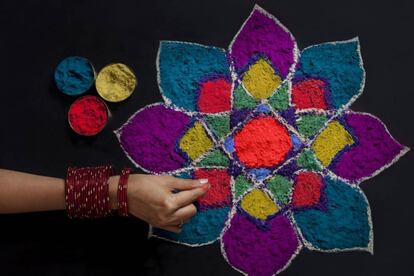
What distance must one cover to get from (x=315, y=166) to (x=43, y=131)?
0.55 metres

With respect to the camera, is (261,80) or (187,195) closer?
(187,195)

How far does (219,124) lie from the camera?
945 millimetres

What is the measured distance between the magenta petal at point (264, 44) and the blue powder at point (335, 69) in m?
0.03

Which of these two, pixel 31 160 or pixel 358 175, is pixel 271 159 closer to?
pixel 358 175

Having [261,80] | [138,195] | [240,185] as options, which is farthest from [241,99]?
[138,195]

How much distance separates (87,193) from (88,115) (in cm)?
19

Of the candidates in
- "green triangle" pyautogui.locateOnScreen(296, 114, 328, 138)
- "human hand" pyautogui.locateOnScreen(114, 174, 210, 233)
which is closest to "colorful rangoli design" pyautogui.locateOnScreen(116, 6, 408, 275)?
"green triangle" pyautogui.locateOnScreen(296, 114, 328, 138)

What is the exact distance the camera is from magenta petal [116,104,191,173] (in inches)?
37.4

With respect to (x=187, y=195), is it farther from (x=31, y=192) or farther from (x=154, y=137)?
(x=31, y=192)

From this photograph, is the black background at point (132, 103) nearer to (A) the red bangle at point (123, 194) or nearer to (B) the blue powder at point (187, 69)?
(B) the blue powder at point (187, 69)

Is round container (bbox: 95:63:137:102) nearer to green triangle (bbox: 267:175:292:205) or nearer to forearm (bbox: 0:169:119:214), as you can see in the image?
forearm (bbox: 0:169:119:214)

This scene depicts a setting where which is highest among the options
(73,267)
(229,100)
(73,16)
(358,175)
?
(73,16)

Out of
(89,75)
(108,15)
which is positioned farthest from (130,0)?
(89,75)

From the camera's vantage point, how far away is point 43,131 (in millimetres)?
979
